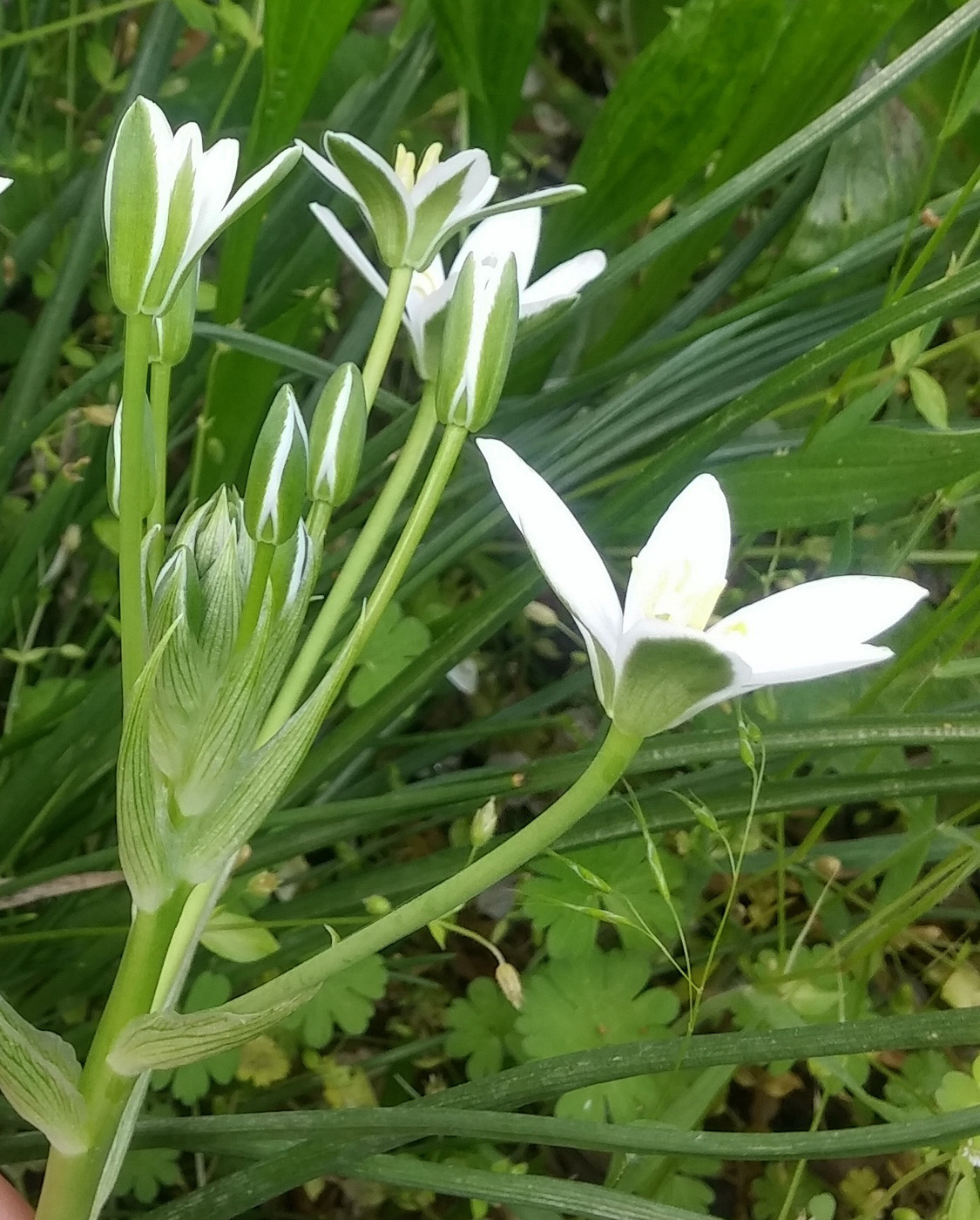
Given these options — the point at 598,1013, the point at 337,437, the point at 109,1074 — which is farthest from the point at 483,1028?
the point at 337,437

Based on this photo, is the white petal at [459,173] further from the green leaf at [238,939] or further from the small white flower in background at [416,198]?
the green leaf at [238,939]

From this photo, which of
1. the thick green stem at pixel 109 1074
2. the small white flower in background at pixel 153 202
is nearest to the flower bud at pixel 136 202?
the small white flower in background at pixel 153 202

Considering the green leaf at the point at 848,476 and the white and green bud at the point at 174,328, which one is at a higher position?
the white and green bud at the point at 174,328

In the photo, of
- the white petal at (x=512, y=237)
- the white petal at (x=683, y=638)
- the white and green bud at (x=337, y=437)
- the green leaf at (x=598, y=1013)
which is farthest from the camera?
the green leaf at (x=598, y=1013)

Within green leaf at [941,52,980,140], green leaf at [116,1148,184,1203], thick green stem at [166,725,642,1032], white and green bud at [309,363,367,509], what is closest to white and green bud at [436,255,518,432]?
white and green bud at [309,363,367,509]

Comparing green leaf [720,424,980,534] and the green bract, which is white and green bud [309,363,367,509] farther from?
green leaf [720,424,980,534]

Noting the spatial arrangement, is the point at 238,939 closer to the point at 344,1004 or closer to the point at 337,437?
the point at 344,1004
